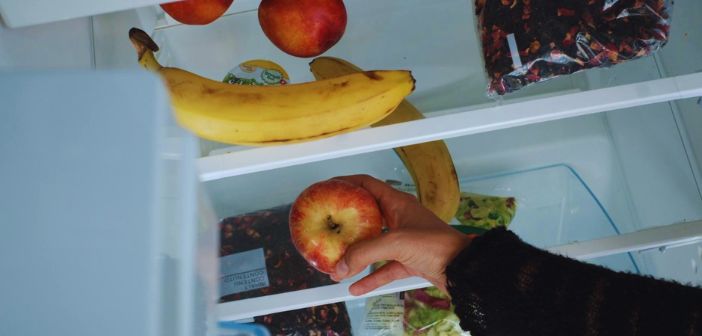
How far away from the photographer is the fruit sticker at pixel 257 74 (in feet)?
3.31

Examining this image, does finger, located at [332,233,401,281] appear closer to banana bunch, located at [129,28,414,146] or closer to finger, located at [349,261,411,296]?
finger, located at [349,261,411,296]

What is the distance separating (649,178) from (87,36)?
1.02 m

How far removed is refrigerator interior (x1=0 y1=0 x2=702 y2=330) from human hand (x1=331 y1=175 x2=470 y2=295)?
36 cm

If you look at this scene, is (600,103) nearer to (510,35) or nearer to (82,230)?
(510,35)

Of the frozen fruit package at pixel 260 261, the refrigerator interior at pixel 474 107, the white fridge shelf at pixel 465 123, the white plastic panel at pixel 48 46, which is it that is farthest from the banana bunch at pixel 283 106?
the frozen fruit package at pixel 260 261

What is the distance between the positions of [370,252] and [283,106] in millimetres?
225

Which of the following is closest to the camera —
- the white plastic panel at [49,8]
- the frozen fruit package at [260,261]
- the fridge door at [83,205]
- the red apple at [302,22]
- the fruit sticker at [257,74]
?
the fridge door at [83,205]

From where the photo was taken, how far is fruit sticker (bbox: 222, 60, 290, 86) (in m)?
1.01

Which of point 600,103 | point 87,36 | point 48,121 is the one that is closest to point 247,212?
point 87,36

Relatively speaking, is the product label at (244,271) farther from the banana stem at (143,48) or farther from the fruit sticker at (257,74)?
the banana stem at (143,48)

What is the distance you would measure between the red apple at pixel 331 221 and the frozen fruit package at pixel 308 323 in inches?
11.9

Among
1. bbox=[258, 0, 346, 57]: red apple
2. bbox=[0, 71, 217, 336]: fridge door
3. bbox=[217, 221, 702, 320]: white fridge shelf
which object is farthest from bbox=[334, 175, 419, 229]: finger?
bbox=[0, 71, 217, 336]: fridge door

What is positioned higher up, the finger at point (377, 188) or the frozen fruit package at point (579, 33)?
the frozen fruit package at point (579, 33)

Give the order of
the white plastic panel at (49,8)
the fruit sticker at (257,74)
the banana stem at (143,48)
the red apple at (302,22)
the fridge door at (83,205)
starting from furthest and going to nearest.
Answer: the fruit sticker at (257,74) → the red apple at (302,22) → the banana stem at (143,48) → the white plastic panel at (49,8) → the fridge door at (83,205)
